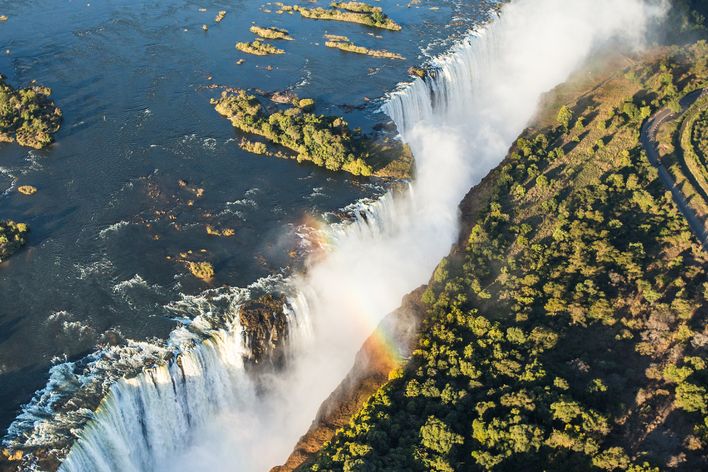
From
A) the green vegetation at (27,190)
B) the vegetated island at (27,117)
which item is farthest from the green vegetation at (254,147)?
the green vegetation at (27,190)

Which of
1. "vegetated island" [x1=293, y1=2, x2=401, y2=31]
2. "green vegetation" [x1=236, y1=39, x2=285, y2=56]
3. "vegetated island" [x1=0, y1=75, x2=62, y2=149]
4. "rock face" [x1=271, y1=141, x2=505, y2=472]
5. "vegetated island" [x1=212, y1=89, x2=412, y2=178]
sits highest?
"vegetated island" [x1=293, y1=2, x2=401, y2=31]

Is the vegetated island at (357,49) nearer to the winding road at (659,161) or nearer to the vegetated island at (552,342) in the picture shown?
the vegetated island at (552,342)

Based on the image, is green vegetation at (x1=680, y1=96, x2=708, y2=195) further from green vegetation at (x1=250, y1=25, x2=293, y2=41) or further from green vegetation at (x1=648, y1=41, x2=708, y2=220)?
green vegetation at (x1=250, y1=25, x2=293, y2=41)

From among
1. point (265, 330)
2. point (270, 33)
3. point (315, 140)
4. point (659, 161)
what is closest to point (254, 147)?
point (315, 140)

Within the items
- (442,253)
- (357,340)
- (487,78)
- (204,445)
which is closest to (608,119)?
(487,78)

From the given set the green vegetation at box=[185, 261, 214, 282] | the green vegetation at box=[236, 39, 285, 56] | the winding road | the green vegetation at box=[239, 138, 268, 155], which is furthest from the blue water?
the winding road
